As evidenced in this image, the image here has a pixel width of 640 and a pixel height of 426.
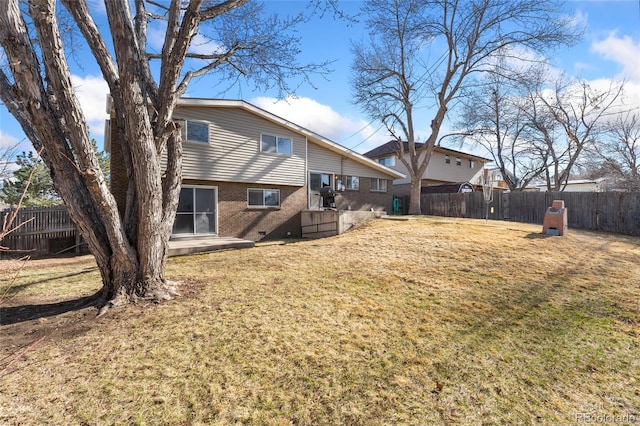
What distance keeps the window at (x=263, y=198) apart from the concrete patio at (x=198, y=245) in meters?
2.30

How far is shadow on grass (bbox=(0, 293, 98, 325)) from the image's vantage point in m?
4.16

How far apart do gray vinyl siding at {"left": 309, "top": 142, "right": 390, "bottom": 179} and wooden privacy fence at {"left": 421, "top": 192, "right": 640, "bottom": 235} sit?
20.9ft

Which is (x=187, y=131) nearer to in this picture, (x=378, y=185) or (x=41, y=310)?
(x=41, y=310)

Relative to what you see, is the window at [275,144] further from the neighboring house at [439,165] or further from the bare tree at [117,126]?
the neighboring house at [439,165]

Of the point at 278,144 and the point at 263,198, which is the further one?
the point at 278,144

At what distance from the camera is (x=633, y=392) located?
8.80ft

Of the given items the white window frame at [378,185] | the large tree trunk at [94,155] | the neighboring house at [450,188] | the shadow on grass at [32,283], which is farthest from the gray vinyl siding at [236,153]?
the neighboring house at [450,188]

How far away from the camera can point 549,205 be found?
15938 mm

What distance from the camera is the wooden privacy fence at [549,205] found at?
13.5 meters

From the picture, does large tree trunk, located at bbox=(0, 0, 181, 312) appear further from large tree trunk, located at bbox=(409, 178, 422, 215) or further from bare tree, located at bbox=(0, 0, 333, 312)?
large tree trunk, located at bbox=(409, 178, 422, 215)

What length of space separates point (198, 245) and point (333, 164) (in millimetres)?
8574

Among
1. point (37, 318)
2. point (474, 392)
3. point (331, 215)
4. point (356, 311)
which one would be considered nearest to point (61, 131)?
point (37, 318)

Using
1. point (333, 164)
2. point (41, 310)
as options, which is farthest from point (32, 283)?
point (333, 164)

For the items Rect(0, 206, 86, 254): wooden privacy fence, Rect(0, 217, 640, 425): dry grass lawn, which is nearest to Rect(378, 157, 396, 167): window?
Rect(0, 217, 640, 425): dry grass lawn
